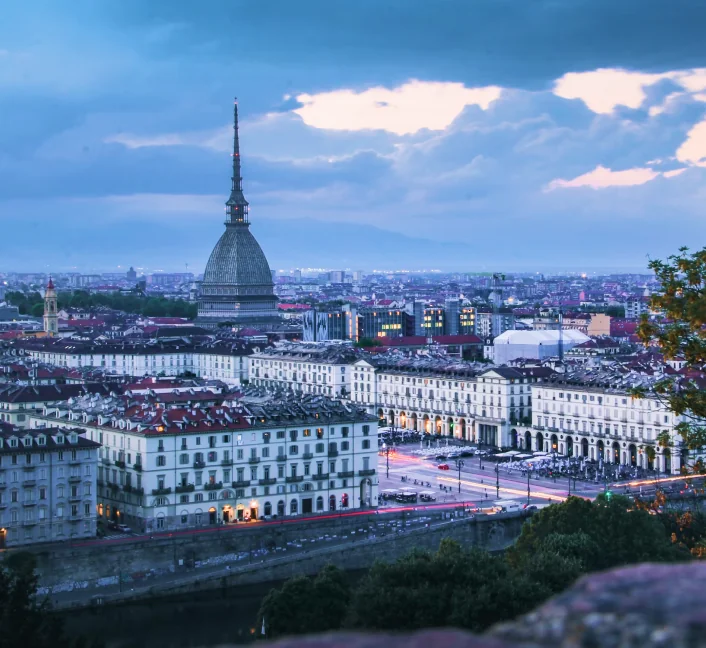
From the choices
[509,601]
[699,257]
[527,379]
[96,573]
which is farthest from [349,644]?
[527,379]

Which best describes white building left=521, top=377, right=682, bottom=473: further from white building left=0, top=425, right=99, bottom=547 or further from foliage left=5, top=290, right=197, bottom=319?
foliage left=5, top=290, right=197, bottom=319

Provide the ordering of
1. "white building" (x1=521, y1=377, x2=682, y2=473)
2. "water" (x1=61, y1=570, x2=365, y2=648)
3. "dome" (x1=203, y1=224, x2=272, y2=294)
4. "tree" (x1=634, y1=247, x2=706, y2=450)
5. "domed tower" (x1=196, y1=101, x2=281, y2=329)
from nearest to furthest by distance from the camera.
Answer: "tree" (x1=634, y1=247, x2=706, y2=450) → "water" (x1=61, y1=570, x2=365, y2=648) → "white building" (x1=521, y1=377, x2=682, y2=473) → "domed tower" (x1=196, y1=101, x2=281, y2=329) → "dome" (x1=203, y1=224, x2=272, y2=294)

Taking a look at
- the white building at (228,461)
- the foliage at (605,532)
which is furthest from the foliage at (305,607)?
the white building at (228,461)

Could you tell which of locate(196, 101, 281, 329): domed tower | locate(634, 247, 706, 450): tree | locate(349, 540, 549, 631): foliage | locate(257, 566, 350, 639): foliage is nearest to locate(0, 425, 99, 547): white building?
locate(257, 566, 350, 639): foliage

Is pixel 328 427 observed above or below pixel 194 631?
above

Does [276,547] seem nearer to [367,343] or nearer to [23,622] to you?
[23,622]

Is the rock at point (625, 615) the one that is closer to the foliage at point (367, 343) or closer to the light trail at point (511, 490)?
the light trail at point (511, 490)

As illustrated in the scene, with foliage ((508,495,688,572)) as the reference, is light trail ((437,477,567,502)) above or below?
below

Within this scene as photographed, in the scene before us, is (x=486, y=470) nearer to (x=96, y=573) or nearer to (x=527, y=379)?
(x=527, y=379)
